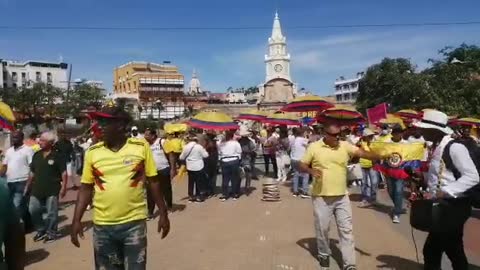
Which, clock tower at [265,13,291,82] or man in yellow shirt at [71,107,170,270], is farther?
clock tower at [265,13,291,82]

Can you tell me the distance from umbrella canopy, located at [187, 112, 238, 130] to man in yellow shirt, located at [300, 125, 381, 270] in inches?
255

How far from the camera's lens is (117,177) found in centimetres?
393

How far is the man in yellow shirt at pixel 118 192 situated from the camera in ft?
12.9

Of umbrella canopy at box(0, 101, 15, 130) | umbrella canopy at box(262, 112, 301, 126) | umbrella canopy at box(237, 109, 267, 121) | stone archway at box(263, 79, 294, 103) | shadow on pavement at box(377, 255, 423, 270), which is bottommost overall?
shadow on pavement at box(377, 255, 423, 270)

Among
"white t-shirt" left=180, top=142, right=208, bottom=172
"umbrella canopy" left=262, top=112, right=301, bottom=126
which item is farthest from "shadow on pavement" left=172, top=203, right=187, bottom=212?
"umbrella canopy" left=262, top=112, right=301, bottom=126

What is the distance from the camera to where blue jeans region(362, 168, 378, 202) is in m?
10.4

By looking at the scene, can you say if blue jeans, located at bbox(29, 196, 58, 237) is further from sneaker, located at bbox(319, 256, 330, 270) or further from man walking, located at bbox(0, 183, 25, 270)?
man walking, located at bbox(0, 183, 25, 270)

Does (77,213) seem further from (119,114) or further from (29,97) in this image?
(29,97)

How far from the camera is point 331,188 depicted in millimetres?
5570

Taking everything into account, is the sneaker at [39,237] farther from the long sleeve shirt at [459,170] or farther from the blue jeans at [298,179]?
the blue jeans at [298,179]

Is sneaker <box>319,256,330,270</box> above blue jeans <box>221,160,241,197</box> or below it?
below

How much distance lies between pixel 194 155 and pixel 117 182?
7.15m

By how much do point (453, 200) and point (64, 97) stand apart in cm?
5770

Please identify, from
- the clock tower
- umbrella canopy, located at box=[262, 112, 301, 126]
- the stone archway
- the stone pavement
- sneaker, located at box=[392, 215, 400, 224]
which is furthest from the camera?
the clock tower
